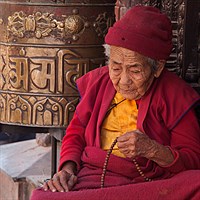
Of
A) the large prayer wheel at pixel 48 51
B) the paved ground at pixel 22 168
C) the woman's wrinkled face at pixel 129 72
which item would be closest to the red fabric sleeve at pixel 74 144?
the woman's wrinkled face at pixel 129 72

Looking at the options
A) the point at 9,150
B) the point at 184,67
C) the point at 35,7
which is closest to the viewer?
the point at 184,67

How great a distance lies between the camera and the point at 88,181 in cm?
432

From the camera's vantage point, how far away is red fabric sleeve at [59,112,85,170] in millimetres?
4434

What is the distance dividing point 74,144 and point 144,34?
70cm

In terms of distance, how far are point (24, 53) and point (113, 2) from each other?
0.63 meters

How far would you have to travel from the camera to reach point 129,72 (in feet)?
14.0

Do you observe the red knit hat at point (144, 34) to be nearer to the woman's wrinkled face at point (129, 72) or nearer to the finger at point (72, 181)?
the woman's wrinkled face at point (129, 72)

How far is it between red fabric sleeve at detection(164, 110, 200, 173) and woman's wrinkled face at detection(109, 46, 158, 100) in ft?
0.81

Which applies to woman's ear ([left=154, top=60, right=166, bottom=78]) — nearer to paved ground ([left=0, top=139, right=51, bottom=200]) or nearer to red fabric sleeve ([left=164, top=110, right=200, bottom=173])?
red fabric sleeve ([left=164, top=110, right=200, bottom=173])

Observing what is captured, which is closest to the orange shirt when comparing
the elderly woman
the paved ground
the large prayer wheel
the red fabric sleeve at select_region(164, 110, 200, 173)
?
the elderly woman

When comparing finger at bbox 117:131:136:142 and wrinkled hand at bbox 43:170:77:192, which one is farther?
wrinkled hand at bbox 43:170:77:192

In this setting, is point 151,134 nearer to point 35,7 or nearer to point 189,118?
point 189,118

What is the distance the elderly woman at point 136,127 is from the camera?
162 inches

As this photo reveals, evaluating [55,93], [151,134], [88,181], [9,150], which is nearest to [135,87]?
[151,134]
